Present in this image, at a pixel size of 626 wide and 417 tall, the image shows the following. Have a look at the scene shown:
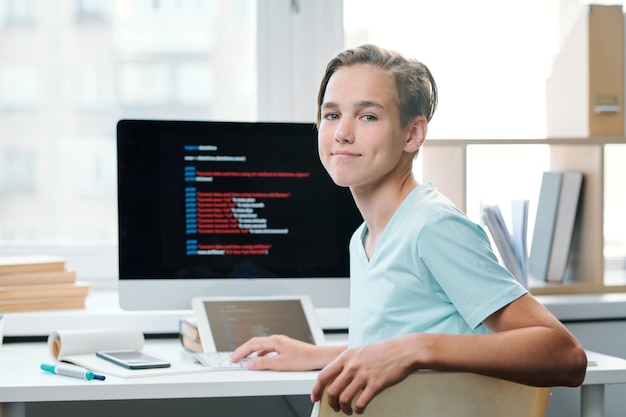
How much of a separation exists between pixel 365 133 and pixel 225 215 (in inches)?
29.0

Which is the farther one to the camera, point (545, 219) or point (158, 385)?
point (545, 219)

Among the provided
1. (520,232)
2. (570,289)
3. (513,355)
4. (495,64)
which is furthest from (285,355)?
(495,64)

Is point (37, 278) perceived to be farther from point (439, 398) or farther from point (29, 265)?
point (439, 398)

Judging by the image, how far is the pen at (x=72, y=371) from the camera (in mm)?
1505

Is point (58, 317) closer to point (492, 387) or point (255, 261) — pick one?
point (255, 261)

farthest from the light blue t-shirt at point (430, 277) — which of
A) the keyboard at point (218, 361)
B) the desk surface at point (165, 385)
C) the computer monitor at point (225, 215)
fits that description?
the computer monitor at point (225, 215)

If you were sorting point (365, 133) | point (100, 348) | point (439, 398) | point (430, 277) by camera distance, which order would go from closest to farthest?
point (439, 398) → point (430, 277) → point (365, 133) → point (100, 348)

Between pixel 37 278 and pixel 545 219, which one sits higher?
pixel 545 219

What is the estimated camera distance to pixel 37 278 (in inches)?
82.1

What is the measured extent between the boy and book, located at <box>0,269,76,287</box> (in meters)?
0.99

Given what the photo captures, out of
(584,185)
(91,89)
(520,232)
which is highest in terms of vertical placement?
(91,89)

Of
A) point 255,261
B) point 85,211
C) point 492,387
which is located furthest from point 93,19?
point 492,387

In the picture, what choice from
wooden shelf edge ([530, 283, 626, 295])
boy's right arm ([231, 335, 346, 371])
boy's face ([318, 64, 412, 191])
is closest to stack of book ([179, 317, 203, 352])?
boy's right arm ([231, 335, 346, 371])

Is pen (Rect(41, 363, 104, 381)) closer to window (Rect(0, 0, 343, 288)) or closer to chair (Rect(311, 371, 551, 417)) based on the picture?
chair (Rect(311, 371, 551, 417))
